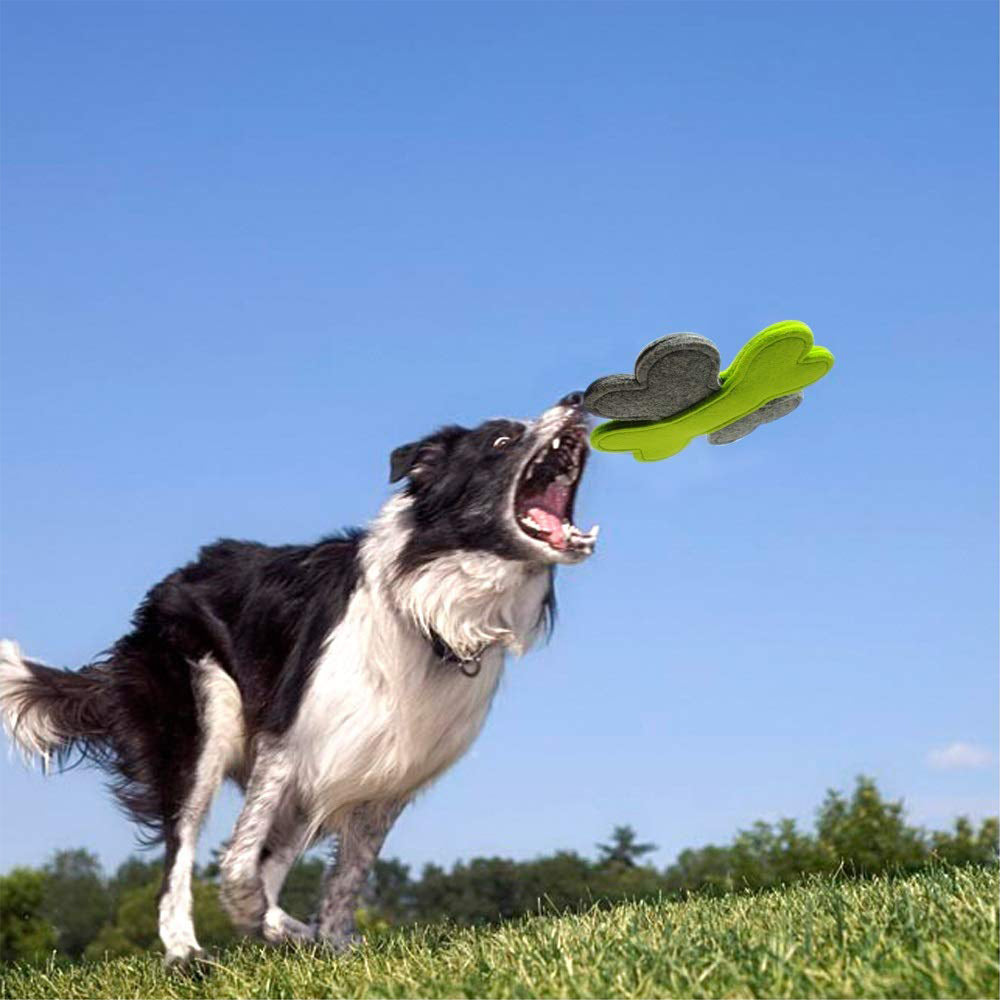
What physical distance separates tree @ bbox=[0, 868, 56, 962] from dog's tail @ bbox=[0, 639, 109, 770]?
64.0ft

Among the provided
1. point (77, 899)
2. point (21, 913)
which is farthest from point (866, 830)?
point (77, 899)

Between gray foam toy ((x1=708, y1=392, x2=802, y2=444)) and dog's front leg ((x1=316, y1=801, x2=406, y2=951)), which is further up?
gray foam toy ((x1=708, y1=392, x2=802, y2=444))

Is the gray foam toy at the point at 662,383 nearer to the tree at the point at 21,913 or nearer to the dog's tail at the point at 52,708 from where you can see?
the dog's tail at the point at 52,708

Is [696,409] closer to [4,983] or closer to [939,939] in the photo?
[939,939]

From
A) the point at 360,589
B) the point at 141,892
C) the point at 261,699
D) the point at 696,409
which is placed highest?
the point at 696,409

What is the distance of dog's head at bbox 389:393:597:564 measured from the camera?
711 centimetres

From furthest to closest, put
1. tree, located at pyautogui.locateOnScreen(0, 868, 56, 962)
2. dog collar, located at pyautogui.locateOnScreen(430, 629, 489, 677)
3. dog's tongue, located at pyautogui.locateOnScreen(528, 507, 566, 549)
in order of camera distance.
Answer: tree, located at pyautogui.locateOnScreen(0, 868, 56, 962) → dog collar, located at pyautogui.locateOnScreen(430, 629, 489, 677) → dog's tongue, located at pyautogui.locateOnScreen(528, 507, 566, 549)

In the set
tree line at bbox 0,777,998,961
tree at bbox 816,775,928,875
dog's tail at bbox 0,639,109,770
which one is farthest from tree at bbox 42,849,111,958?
dog's tail at bbox 0,639,109,770

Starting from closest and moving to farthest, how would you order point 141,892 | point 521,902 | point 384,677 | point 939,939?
point 939,939 → point 384,677 → point 521,902 → point 141,892

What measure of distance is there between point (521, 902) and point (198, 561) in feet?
92.8

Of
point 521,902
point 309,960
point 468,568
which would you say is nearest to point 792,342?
point 468,568

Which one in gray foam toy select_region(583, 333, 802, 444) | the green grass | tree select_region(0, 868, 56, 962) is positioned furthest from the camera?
tree select_region(0, 868, 56, 962)

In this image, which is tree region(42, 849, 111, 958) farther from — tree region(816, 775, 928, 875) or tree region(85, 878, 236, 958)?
tree region(816, 775, 928, 875)

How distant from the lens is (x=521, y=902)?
35156 millimetres
